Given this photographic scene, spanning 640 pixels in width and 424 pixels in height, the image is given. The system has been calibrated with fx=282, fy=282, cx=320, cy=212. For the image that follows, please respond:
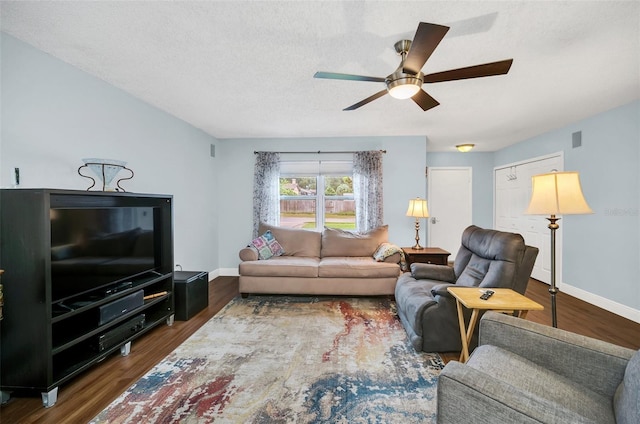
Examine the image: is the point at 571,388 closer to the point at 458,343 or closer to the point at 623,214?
the point at 458,343

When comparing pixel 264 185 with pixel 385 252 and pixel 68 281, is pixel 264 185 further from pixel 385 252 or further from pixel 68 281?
pixel 68 281

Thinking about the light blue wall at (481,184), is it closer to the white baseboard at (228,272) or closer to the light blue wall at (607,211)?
the light blue wall at (607,211)

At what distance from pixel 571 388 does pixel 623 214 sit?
10.3 ft

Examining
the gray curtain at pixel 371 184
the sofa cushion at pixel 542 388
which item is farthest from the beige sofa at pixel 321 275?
the sofa cushion at pixel 542 388

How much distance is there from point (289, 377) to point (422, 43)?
2315 mm

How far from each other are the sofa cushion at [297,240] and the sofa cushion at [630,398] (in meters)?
3.49

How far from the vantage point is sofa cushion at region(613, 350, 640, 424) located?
0.94 m

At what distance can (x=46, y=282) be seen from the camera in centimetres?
174

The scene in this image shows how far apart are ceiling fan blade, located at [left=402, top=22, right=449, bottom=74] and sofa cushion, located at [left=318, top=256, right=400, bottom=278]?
247 centimetres

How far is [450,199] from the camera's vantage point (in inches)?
234

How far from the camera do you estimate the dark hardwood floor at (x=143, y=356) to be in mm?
Result: 1720

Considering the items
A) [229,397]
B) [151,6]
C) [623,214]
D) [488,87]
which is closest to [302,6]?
[151,6]

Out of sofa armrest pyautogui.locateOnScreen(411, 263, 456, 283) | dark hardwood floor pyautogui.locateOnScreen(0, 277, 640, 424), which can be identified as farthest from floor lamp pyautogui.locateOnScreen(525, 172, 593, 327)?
dark hardwood floor pyautogui.locateOnScreen(0, 277, 640, 424)

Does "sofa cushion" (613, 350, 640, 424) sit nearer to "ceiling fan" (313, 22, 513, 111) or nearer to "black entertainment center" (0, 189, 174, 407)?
"ceiling fan" (313, 22, 513, 111)
